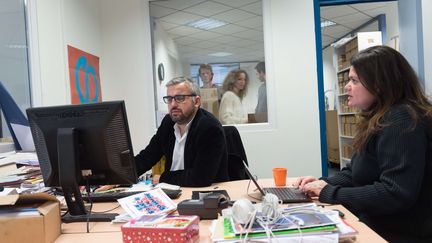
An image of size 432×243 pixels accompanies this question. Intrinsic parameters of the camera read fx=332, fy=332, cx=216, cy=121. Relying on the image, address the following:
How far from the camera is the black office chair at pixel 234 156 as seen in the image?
2.17 meters

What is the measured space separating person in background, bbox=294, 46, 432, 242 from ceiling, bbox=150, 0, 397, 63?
2.04 metres

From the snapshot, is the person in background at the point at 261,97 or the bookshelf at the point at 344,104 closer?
the person in background at the point at 261,97

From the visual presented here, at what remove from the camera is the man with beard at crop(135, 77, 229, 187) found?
1.85 meters

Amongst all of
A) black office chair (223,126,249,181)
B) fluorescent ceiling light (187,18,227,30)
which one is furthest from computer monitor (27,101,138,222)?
fluorescent ceiling light (187,18,227,30)

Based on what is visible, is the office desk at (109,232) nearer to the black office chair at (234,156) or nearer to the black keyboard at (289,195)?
the black keyboard at (289,195)

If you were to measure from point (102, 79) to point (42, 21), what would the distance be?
1018mm

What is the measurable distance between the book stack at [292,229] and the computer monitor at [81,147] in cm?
53

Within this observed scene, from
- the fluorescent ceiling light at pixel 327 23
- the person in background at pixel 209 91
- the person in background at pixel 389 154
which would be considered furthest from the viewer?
the fluorescent ceiling light at pixel 327 23

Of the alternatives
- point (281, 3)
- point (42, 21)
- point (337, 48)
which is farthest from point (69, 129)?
point (337, 48)

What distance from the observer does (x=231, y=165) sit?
2184 millimetres

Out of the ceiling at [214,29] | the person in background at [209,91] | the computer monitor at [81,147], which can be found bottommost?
the computer monitor at [81,147]

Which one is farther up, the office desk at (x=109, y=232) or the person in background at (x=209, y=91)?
the person in background at (x=209, y=91)

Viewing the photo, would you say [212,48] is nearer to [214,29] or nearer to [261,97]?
[214,29]

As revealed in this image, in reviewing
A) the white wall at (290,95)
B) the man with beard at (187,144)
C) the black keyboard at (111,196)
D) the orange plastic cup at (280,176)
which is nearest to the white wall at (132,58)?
the white wall at (290,95)
